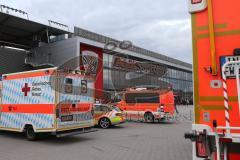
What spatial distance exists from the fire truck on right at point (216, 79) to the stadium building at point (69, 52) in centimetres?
2188

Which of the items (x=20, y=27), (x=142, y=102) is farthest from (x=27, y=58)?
(x=142, y=102)

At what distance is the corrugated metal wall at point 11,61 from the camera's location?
104ft

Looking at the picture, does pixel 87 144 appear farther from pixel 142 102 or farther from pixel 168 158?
pixel 142 102

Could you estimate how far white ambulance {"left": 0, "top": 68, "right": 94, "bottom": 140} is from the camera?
1119 centimetres

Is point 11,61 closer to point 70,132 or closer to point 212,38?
point 70,132

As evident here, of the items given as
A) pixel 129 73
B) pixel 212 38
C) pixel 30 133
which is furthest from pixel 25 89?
pixel 129 73

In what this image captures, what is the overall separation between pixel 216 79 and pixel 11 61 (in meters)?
32.3

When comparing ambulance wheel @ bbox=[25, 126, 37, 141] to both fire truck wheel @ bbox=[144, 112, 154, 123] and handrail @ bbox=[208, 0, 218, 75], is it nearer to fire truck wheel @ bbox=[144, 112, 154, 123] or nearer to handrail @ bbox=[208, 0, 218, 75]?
handrail @ bbox=[208, 0, 218, 75]

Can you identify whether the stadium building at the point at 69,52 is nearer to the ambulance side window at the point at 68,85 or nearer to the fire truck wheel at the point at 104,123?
the fire truck wheel at the point at 104,123

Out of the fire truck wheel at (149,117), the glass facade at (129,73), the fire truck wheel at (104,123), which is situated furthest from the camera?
the glass facade at (129,73)

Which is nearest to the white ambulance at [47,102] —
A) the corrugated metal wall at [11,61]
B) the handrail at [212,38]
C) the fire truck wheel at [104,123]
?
the fire truck wheel at [104,123]

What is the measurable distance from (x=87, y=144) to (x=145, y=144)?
236 cm

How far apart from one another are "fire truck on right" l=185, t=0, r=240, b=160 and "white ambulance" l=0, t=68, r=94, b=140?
802cm

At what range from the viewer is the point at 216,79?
3822 millimetres
